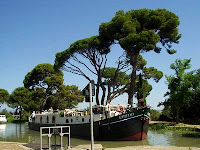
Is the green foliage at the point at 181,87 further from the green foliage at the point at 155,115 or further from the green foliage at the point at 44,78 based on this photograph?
the green foliage at the point at 44,78

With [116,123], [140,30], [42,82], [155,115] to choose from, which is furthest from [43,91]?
[116,123]

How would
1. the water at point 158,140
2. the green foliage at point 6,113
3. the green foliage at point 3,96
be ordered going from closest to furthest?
the water at point 158,140 < the green foliage at point 6,113 < the green foliage at point 3,96

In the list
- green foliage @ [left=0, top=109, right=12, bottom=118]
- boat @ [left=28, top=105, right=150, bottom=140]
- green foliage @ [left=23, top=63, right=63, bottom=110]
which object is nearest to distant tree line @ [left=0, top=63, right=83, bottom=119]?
green foliage @ [left=23, top=63, right=63, bottom=110]

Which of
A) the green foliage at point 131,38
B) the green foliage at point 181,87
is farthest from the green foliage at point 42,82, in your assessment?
the green foliage at point 181,87

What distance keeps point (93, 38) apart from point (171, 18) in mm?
9424

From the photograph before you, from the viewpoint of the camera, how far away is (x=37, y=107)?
52.8 metres

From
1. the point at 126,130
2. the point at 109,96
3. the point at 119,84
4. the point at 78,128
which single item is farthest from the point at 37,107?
the point at 126,130

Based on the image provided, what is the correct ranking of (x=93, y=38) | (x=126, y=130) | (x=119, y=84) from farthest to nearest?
(x=119, y=84), (x=93, y=38), (x=126, y=130)

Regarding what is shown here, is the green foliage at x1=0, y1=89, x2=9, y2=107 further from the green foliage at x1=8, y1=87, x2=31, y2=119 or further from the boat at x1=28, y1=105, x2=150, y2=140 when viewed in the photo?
the boat at x1=28, y1=105, x2=150, y2=140

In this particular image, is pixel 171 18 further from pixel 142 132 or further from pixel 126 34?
pixel 142 132

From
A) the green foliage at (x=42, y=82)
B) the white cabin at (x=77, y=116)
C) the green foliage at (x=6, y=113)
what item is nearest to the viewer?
the white cabin at (x=77, y=116)

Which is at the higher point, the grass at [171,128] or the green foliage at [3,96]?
the green foliage at [3,96]

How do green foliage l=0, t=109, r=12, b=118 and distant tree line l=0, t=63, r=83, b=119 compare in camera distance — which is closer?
distant tree line l=0, t=63, r=83, b=119

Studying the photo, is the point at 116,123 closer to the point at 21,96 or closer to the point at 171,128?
the point at 171,128
